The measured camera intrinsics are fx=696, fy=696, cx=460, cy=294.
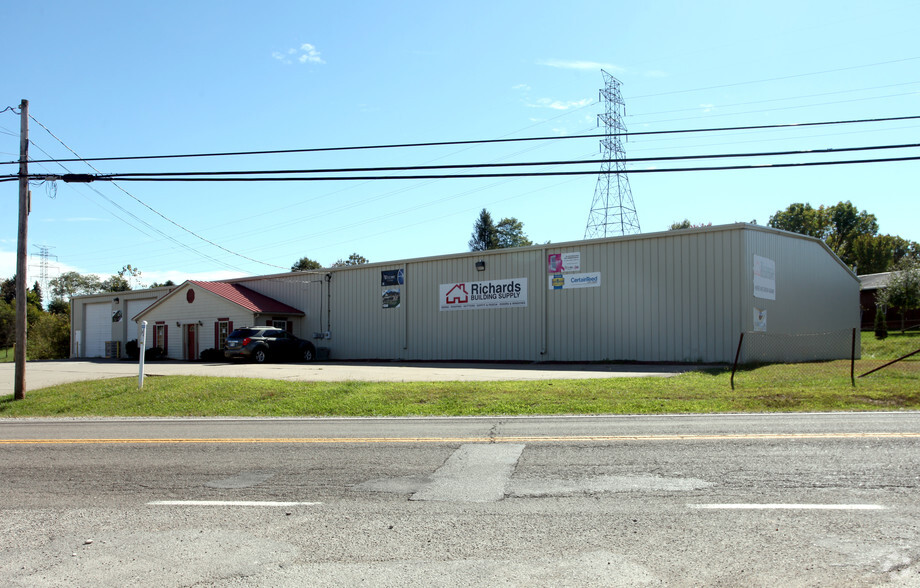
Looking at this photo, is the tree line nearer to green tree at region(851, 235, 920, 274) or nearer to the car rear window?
the car rear window

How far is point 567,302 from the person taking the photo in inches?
1064

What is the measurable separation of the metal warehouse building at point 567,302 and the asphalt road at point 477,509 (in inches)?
453

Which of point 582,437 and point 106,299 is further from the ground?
point 106,299

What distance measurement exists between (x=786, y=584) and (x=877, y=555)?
34.8 inches

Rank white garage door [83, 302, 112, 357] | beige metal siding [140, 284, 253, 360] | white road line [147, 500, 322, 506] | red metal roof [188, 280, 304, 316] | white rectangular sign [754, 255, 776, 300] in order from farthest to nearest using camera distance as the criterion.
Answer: white garage door [83, 302, 112, 357] < beige metal siding [140, 284, 253, 360] < red metal roof [188, 280, 304, 316] < white rectangular sign [754, 255, 776, 300] < white road line [147, 500, 322, 506]

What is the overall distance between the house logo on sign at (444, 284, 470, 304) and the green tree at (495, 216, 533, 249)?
62.3 meters

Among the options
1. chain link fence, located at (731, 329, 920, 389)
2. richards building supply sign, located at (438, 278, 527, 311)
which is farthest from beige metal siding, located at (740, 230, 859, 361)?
richards building supply sign, located at (438, 278, 527, 311)

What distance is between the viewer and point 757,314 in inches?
930

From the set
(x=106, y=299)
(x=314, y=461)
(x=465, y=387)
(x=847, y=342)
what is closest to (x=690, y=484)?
(x=314, y=461)

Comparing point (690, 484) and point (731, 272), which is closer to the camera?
point (690, 484)

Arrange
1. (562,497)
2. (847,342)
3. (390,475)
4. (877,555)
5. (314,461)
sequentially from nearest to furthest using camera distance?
(877,555) → (562,497) → (390,475) → (314,461) → (847,342)

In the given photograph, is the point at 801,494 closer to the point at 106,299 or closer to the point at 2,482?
the point at 2,482

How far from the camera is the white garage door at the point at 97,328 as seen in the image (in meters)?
46.4

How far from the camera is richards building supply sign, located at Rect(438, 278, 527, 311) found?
2847 centimetres
